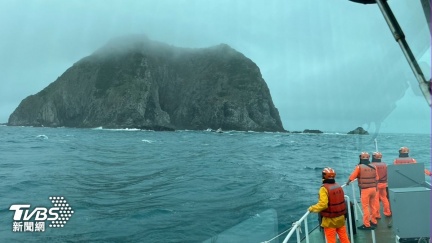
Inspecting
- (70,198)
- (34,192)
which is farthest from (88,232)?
(34,192)

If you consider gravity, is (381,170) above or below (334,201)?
above

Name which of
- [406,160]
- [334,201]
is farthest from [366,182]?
[334,201]

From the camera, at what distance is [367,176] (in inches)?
315

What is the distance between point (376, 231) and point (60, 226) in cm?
887

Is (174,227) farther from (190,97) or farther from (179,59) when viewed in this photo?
(179,59)

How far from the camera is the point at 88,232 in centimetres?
962

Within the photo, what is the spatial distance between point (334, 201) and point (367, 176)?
2.50 m

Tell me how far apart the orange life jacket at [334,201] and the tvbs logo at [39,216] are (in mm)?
8091

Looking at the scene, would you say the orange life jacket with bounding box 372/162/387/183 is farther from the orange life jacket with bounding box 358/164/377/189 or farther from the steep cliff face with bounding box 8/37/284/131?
the steep cliff face with bounding box 8/37/284/131

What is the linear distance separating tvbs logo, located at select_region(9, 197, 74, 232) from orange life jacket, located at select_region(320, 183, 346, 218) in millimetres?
8091

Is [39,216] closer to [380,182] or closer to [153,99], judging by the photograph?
[380,182]

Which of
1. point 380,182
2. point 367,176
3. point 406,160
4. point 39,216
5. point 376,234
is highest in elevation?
point 406,160

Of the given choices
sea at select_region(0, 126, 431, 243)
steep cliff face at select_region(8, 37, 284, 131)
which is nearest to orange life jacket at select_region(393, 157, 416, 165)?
sea at select_region(0, 126, 431, 243)

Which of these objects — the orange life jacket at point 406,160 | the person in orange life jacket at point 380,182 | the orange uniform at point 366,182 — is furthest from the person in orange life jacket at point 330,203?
the orange life jacket at point 406,160
